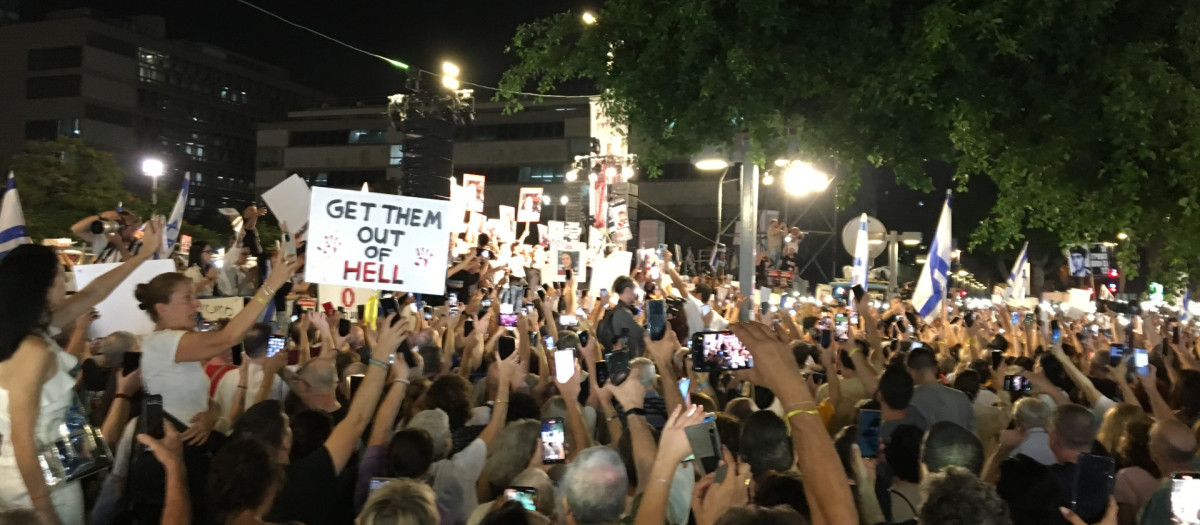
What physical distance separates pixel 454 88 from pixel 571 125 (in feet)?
211

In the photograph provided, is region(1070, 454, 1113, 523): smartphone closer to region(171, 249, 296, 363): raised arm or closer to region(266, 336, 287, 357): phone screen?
region(171, 249, 296, 363): raised arm

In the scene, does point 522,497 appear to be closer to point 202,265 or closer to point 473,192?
point 202,265

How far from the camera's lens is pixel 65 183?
48875 millimetres

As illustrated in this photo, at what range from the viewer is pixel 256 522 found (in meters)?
3.79

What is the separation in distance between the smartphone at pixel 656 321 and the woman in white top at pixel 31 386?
9.91 feet

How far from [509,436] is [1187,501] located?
2.80m

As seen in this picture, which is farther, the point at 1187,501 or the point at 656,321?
the point at 656,321

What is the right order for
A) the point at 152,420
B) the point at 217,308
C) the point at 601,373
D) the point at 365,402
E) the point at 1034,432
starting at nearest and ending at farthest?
the point at 152,420
the point at 365,402
the point at 601,373
the point at 1034,432
the point at 217,308

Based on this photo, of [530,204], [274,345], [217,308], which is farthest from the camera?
[530,204]

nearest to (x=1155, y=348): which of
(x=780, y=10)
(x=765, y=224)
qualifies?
(x=780, y=10)

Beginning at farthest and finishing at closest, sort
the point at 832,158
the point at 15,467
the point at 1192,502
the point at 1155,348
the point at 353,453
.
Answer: the point at 1155,348 → the point at 832,158 → the point at 353,453 → the point at 15,467 → the point at 1192,502

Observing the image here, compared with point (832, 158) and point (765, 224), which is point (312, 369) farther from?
point (765, 224)

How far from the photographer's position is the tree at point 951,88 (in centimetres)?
748

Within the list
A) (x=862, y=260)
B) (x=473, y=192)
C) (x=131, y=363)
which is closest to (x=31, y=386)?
(x=131, y=363)
